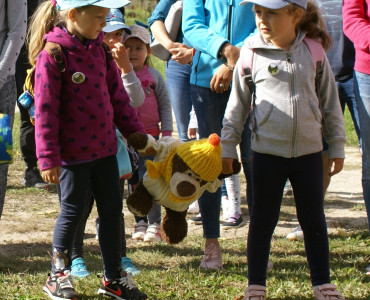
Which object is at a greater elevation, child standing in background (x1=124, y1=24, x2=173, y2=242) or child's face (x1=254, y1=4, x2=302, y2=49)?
child's face (x1=254, y1=4, x2=302, y2=49)

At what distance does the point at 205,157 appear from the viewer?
389 cm

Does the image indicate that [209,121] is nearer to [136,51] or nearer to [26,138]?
[136,51]

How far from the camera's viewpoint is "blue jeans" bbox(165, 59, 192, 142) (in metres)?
5.82

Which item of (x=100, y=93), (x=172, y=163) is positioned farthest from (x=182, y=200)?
(x=100, y=93)

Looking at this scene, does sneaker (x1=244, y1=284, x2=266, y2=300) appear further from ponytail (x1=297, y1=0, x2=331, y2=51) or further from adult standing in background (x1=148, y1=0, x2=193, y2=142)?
adult standing in background (x1=148, y1=0, x2=193, y2=142)

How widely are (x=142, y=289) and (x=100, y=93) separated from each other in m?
1.17

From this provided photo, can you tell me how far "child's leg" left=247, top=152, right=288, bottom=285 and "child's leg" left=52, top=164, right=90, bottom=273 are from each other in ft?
3.06

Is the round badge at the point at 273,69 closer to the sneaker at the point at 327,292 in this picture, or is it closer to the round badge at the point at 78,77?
the round badge at the point at 78,77

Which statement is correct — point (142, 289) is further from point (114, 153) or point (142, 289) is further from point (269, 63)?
point (269, 63)

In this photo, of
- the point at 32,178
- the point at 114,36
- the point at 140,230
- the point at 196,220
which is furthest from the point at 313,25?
the point at 32,178

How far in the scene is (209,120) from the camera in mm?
4664

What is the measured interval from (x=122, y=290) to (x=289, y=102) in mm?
1380

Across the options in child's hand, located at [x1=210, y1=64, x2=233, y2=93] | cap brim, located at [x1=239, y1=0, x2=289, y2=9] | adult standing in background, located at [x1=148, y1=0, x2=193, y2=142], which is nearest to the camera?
cap brim, located at [x1=239, y1=0, x2=289, y2=9]

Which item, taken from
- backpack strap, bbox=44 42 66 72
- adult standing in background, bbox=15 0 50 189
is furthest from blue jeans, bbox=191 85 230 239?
adult standing in background, bbox=15 0 50 189
